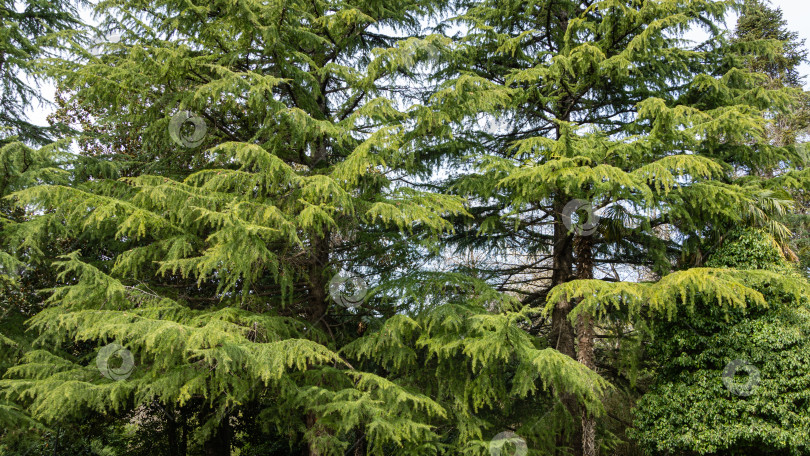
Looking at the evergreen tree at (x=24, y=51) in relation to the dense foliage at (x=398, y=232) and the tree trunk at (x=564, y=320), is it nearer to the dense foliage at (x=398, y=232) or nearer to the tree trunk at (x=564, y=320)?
the dense foliage at (x=398, y=232)

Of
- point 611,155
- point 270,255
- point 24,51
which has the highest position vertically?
point 24,51

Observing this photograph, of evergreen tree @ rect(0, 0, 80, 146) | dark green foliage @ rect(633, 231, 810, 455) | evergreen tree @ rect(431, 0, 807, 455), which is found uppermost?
evergreen tree @ rect(0, 0, 80, 146)

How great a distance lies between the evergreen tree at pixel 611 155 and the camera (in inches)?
256

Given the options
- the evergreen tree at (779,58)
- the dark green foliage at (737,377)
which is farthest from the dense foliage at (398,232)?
the evergreen tree at (779,58)

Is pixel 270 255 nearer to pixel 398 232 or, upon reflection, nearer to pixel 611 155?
pixel 398 232

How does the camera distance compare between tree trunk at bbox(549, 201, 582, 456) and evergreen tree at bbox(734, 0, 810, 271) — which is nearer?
tree trunk at bbox(549, 201, 582, 456)

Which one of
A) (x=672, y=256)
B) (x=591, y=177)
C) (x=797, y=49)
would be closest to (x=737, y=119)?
(x=591, y=177)

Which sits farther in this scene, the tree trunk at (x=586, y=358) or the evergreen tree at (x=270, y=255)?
the tree trunk at (x=586, y=358)

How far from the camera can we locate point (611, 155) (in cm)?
738

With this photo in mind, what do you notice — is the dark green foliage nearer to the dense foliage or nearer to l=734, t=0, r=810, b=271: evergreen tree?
the dense foliage

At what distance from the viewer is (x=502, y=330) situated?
18.3 feet

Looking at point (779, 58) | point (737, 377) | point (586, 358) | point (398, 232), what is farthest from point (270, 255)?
point (779, 58)

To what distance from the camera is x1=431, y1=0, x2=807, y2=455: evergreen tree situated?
651cm

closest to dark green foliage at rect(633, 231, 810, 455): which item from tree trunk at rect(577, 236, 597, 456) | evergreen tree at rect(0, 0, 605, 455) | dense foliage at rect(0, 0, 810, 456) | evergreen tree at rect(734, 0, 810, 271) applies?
dense foliage at rect(0, 0, 810, 456)
